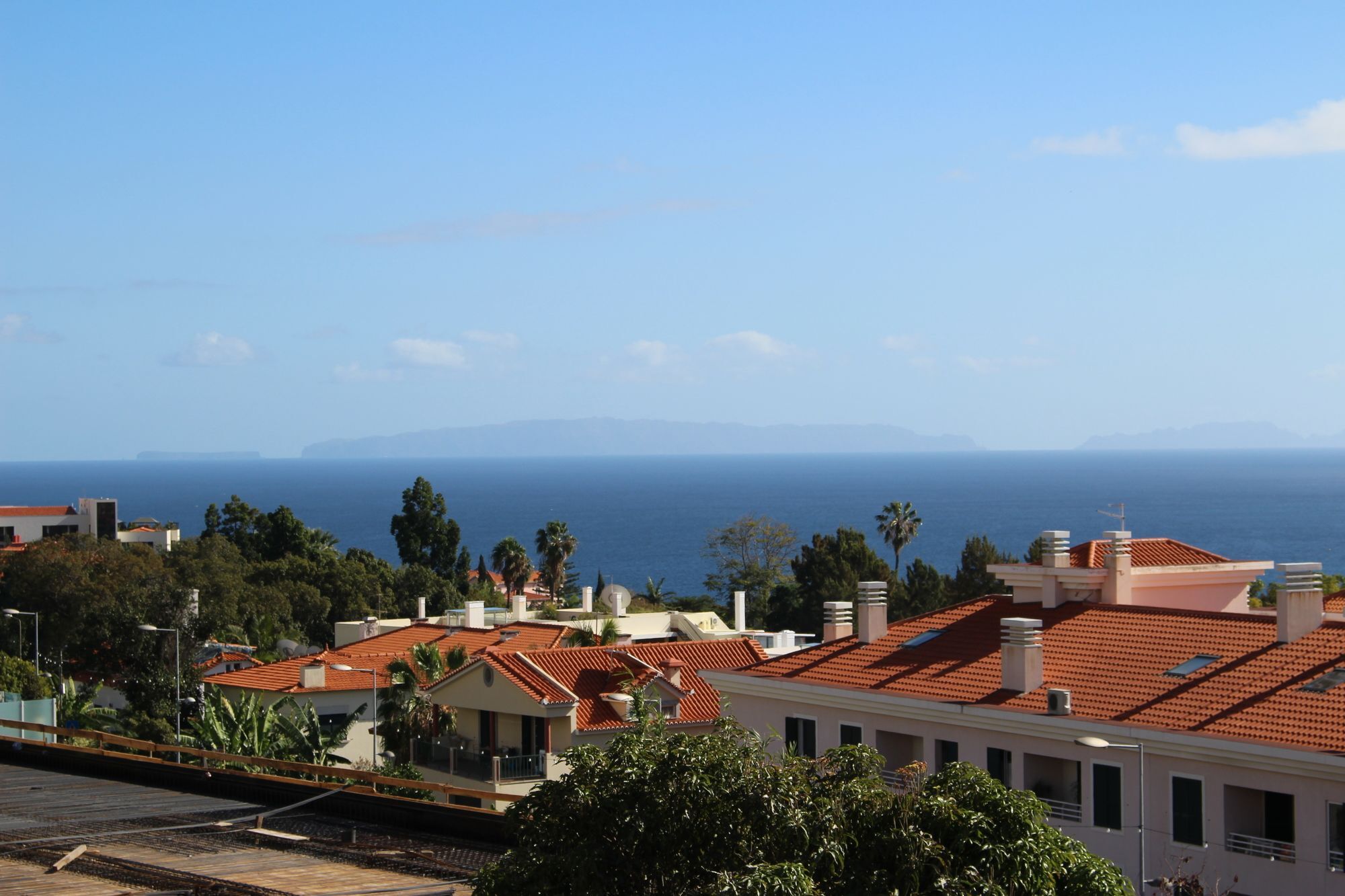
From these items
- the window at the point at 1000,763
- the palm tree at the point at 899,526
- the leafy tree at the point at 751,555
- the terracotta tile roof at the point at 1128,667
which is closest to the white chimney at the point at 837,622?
the terracotta tile roof at the point at 1128,667

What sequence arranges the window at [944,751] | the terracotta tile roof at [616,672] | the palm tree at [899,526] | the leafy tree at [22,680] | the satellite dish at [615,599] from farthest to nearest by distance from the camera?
the palm tree at [899,526] < the satellite dish at [615,599] < the leafy tree at [22,680] < the terracotta tile roof at [616,672] < the window at [944,751]

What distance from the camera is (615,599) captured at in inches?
3391

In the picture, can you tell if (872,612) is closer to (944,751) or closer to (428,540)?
(944,751)

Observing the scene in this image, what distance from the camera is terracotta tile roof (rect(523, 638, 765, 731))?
47625mm

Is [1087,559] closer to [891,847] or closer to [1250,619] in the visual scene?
[1250,619]

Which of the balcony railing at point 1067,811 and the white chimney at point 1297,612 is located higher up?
the white chimney at point 1297,612

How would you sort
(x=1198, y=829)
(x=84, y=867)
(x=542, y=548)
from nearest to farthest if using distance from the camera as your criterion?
(x=84, y=867) < (x=1198, y=829) < (x=542, y=548)

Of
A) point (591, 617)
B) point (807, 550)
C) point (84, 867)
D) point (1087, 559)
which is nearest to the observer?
point (84, 867)

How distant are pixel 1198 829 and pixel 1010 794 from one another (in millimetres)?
17913

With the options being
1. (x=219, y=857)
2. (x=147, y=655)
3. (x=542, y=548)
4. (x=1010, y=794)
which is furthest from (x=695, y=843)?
(x=542, y=548)

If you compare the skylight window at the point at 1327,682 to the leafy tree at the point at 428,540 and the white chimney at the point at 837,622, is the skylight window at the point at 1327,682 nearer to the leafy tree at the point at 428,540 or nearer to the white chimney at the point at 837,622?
the white chimney at the point at 837,622

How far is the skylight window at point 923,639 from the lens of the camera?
38531mm

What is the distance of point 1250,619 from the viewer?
3400cm

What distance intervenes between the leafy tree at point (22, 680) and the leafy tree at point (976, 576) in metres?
52.3
